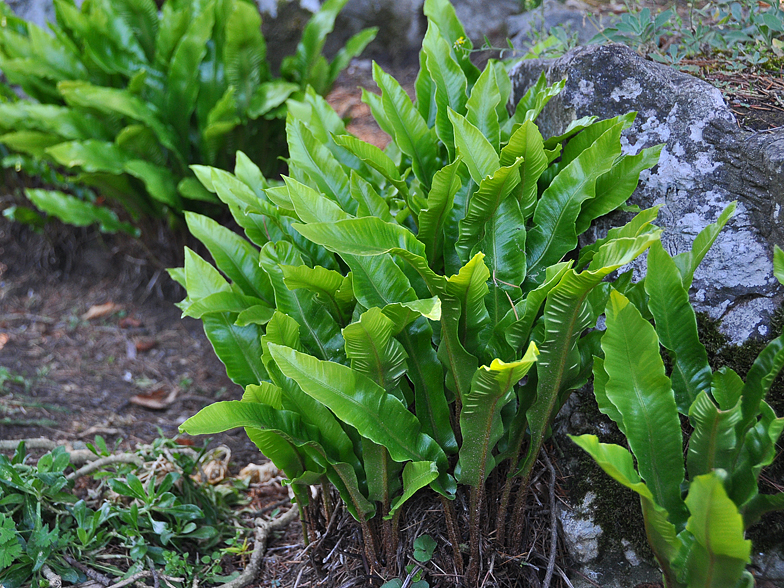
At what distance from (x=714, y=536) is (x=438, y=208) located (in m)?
1.00

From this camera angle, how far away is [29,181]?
4805mm

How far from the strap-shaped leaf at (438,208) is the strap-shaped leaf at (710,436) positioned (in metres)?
0.78

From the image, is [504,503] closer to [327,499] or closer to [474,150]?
[327,499]

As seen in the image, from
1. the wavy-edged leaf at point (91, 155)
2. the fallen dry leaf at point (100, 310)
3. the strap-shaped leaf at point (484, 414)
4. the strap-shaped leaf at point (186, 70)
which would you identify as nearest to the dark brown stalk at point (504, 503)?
the strap-shaped leaf at point (484, 414)

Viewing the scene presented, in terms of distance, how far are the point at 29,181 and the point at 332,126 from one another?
350cm

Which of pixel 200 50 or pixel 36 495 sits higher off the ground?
pixel 200 50

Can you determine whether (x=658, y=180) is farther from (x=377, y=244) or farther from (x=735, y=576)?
(x=735, y=576)

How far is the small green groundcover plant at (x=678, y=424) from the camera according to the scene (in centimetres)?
127

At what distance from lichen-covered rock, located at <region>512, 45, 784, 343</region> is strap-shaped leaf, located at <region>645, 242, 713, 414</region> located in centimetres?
33

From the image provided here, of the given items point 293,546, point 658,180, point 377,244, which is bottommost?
point 293,546

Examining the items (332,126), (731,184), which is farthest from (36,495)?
(731,184)

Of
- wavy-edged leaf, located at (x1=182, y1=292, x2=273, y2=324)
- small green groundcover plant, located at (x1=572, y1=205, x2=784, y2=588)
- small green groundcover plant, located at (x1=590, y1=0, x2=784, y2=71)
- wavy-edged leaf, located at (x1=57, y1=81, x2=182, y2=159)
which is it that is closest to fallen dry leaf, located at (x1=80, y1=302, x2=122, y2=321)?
wavy-edged leaf, located at (x1=57, y1=81, x2=182, y2=159)

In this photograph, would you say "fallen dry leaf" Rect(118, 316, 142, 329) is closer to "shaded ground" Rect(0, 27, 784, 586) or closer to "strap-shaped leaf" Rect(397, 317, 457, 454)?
"shaded ground" Rect(0, 27, 784, 586)

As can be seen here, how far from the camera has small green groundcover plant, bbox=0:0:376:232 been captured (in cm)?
367
